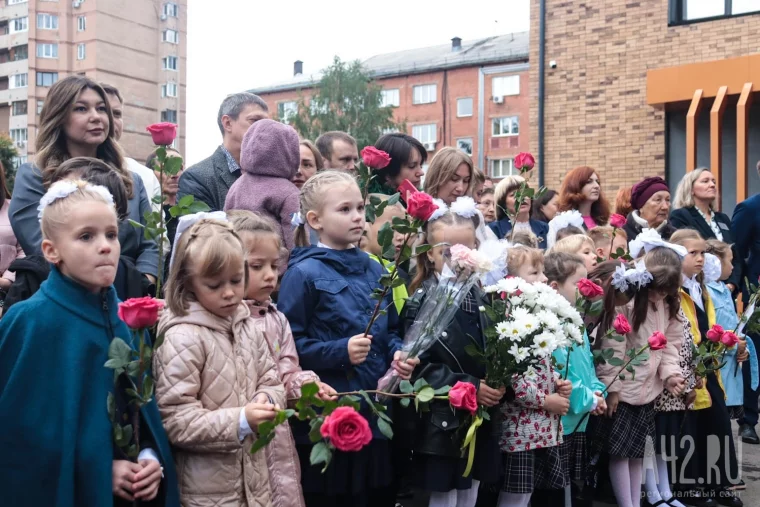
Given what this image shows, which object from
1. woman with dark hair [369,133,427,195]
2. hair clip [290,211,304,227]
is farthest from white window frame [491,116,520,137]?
hair clip [290,211,304,227]

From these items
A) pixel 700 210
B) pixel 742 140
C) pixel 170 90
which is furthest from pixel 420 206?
pixel 170 90

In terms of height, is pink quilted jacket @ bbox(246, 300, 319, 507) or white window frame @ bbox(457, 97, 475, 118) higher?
white window frame @ bbox(457, 97, 475, 118)

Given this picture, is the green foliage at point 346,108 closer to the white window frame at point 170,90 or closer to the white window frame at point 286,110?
the white window frame at point 286,110

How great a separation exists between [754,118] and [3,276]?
13.7 metres

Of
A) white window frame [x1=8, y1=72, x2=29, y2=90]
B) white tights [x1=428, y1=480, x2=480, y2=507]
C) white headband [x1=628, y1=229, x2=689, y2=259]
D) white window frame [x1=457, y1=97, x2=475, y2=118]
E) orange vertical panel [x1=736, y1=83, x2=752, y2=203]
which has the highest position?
white window frame [x1=8, y1=72, x2=29, y2=90]

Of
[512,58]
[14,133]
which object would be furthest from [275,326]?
[14,133]

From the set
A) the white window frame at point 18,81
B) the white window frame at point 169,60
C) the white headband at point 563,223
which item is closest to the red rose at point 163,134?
the white headband at point 563,223

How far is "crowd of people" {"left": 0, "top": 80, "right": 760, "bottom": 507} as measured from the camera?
278cm

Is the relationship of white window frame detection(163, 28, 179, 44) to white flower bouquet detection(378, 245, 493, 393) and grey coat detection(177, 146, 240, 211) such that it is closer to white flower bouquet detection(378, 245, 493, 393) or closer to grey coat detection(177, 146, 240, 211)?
grey coat detection(177, 146, 240, 211)

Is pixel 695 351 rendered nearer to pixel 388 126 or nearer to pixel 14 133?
pixel 388 126

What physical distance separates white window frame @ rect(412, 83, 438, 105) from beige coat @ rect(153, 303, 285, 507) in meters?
52.1

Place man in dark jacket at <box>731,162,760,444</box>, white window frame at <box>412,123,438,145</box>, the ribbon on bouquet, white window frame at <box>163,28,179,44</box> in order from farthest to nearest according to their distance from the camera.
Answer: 1. white window frame at <box>163,28,179,44</box>
2. white window frame at <box>412,123,438,145</box>
3. man in dark jacket at <box>731,162,760,444</box>
4. the ribbon on bouquet

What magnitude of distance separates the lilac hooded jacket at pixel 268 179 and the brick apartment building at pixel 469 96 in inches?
1751

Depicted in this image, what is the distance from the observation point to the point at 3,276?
433cm
